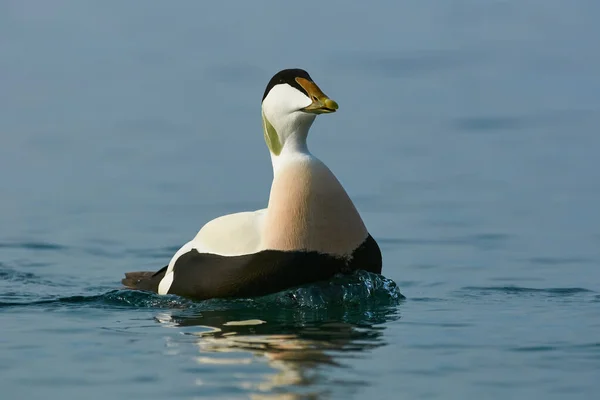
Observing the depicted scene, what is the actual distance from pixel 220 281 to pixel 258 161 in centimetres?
681

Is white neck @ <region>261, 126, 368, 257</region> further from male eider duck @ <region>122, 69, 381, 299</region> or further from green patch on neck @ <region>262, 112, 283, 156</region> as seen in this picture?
green patch on neck @ <region>262, 112, 283, 156</region>

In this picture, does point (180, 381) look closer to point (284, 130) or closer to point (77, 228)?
point (284, 130)

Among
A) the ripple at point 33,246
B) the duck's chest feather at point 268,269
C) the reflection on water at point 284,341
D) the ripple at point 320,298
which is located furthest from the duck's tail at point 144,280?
the ripple at point 33,246

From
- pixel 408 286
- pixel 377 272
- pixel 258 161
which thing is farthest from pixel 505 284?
pixel 258 161

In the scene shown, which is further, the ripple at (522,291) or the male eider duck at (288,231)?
the ripple at (522,291)

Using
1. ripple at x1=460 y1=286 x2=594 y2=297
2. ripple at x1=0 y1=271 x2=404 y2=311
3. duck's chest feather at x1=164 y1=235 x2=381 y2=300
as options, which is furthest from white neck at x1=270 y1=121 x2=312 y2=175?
ripple at x1=460 y1=286 x2=594 y2=297

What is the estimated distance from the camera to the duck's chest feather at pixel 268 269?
10867 mm

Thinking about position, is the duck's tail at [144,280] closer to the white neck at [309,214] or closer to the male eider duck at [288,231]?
the male eider duck at [288,231]

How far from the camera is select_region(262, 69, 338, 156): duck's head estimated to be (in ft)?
36.5

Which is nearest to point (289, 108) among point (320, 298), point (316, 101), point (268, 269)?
point (316, 101)

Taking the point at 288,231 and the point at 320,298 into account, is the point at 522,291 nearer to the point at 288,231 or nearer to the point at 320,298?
the point at 320,298

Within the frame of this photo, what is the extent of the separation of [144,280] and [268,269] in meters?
1.73

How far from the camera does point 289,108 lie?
11.2 metres

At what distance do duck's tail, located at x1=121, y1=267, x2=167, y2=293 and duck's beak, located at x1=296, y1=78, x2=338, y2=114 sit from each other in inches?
74.1
